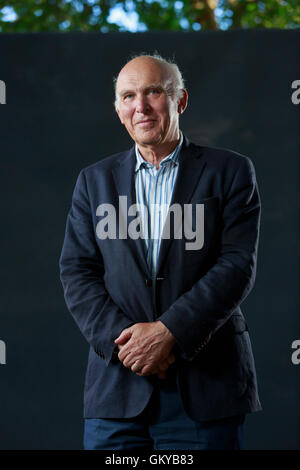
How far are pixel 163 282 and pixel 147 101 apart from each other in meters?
0.67

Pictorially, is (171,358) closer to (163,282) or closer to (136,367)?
(136,367)

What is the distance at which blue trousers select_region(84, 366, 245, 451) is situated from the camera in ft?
6.48

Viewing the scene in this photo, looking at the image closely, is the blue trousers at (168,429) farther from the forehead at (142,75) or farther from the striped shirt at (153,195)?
the forehead at (142,75)

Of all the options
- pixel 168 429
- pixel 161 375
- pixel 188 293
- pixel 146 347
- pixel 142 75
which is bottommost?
pixel 168 429

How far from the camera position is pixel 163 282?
6.70 feet

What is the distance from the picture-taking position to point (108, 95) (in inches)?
107

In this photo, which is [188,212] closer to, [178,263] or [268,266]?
[178,263]

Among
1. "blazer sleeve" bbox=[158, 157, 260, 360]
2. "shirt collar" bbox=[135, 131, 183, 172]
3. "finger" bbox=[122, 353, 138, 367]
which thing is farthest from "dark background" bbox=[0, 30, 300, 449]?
"finger" bbox=[122, 353, 138, 367]

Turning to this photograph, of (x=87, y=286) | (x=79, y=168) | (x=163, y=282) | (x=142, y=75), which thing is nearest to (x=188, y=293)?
(x=163, y=282)

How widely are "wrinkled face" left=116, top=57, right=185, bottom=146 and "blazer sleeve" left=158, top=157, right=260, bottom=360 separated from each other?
1.08 feet

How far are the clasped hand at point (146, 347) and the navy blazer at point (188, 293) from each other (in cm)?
3

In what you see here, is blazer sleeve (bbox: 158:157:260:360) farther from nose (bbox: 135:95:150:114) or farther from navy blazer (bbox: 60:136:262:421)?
nose (bbox: 135:95:150:114)

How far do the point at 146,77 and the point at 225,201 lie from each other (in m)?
0.55
